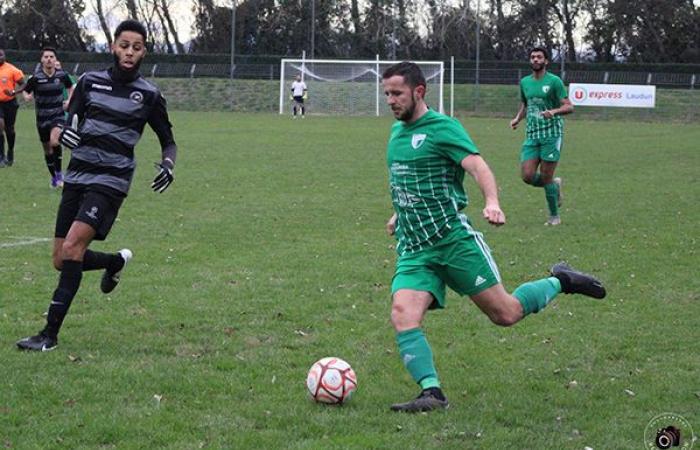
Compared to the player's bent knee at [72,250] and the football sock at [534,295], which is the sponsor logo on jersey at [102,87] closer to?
the player's bent knee at [72,250]

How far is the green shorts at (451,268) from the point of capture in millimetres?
5266

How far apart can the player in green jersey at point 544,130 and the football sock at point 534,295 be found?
6.41m

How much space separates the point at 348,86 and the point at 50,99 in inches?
Result: 1006

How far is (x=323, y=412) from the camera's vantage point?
5.13 m

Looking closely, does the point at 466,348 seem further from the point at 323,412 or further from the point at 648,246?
the point at 648,246

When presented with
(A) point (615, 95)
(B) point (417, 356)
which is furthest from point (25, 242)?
(A) point (615, 95)

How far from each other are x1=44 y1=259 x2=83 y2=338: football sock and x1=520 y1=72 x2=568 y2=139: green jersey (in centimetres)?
706

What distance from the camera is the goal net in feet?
132

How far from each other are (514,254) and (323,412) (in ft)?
17.3

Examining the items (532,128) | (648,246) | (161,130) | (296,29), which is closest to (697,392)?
(161,130)

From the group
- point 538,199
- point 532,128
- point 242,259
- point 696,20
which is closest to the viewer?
point 242,259

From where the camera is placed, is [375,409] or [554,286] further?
[554,286]

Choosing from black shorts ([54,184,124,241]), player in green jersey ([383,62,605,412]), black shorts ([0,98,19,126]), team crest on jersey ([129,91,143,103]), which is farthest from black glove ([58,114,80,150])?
black shorts ([0,98,19,126])

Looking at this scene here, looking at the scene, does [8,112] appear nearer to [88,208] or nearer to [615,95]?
[88,208]
